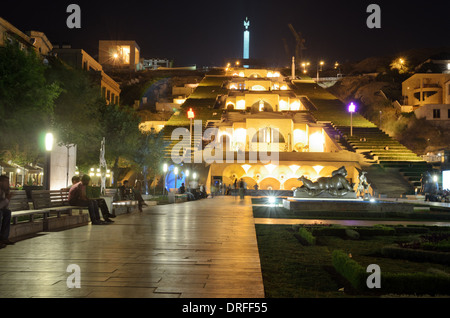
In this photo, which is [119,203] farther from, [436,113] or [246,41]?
[246,41]

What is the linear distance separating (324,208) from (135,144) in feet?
59.4

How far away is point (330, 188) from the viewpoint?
21094 mm

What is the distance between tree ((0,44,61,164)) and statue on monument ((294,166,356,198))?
43.6ft

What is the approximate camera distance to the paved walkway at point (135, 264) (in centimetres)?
459

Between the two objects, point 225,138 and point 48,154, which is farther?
point 225,138

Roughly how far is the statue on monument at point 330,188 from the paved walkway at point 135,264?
12123mm

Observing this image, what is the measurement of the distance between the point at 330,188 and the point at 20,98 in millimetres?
16534

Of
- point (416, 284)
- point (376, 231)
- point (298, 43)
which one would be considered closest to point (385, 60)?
point (298, 43)

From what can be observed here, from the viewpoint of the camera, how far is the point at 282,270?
20.8 feet

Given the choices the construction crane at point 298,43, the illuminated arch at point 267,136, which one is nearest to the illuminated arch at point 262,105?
the illuminated arch at point 267,136

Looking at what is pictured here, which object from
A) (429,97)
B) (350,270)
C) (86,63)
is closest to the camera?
(350,270)

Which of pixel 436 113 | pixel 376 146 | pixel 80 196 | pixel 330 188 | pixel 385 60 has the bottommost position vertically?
pixel 80 196

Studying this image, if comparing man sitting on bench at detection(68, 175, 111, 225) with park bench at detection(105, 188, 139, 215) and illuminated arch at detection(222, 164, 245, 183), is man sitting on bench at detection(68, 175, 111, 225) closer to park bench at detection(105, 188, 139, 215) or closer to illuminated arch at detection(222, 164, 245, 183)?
park bench at detection(105, 188, 139, 215)
